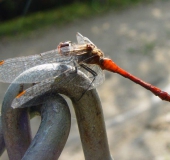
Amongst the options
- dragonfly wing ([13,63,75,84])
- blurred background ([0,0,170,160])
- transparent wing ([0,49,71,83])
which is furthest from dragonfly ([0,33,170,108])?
blurred background ([0,0,170,160])

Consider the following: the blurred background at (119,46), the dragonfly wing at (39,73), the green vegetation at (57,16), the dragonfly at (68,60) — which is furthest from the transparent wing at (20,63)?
the green vegetation at (57,16)

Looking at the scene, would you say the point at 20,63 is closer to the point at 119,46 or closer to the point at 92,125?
the point at 92,125

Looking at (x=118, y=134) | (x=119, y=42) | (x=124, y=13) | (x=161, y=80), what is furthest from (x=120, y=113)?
(x=124, y=13)

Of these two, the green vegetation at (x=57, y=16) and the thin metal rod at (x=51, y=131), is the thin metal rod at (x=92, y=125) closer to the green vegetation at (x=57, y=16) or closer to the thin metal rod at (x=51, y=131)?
Result: the thin metal rod at (x=51, y=131)

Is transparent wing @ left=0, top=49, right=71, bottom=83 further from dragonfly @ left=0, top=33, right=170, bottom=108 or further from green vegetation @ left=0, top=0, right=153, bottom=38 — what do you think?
green vegetation @ left=0, top=0, right=153, bottom=38

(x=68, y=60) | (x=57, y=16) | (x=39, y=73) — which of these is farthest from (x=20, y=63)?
(x=57, y=16)
